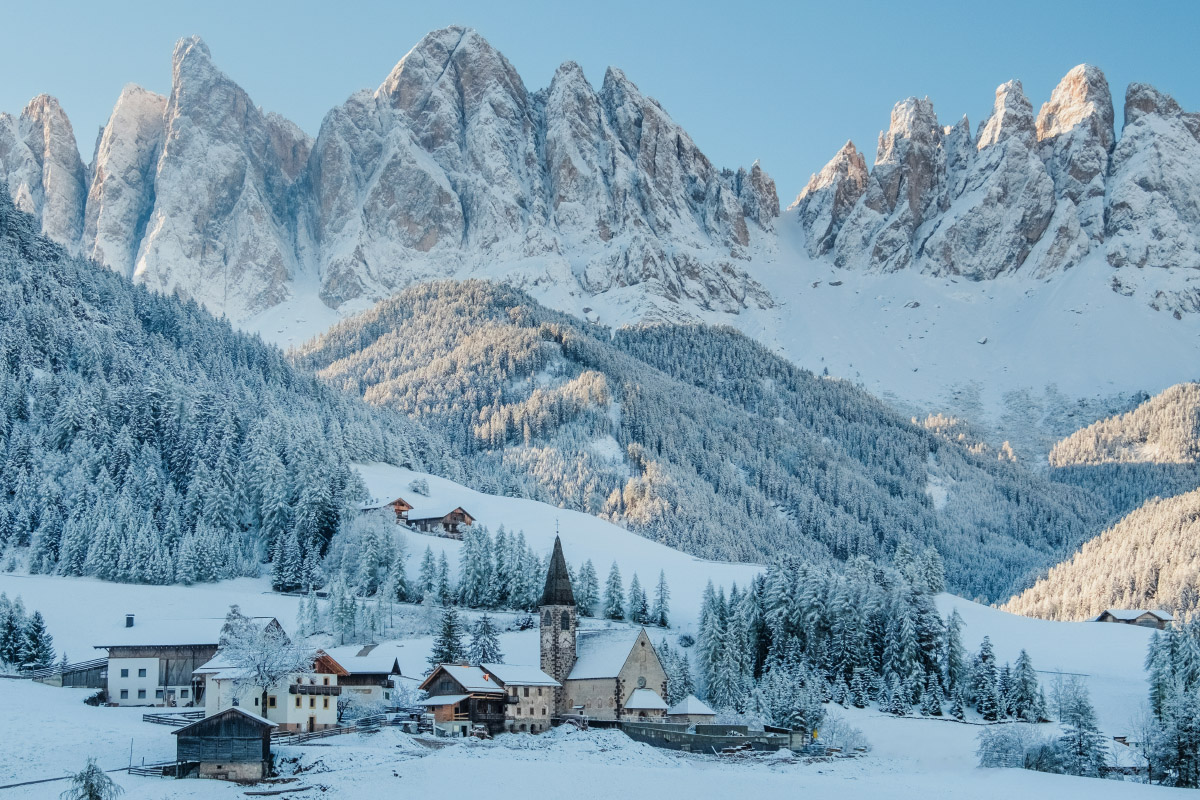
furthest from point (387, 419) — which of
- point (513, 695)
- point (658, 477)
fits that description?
point (513, 695)

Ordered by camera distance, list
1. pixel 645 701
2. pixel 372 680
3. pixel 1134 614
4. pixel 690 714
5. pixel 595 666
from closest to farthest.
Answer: pixel 690 714 → pixel 645 701 → pixel 372 680 → pixel 595 666 → pixel 1134 614

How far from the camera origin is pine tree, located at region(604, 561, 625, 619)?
11406 centimetres

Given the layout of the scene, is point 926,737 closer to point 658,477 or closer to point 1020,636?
point 1020,636

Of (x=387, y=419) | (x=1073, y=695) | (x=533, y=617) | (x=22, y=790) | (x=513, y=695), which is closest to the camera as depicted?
(x=22, y=790)

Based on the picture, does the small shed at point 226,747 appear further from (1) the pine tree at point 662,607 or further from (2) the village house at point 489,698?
(1) the pine tree at point 662,607

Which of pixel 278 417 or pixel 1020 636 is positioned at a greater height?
pixel 278 417

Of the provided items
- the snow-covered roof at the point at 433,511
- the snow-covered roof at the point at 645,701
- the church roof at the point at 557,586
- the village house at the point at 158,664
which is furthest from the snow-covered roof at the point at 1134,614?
the village house at the point at 158,664

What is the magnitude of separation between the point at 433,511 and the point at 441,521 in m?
2.55

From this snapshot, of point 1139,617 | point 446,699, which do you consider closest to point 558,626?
point 446,699

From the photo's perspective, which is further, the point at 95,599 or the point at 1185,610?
the point at 1185,610

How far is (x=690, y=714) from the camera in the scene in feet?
262

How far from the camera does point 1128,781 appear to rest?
2640 inches

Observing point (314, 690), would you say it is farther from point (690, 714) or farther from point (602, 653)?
point (690, 714)

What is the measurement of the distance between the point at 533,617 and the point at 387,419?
87513 millimetres
